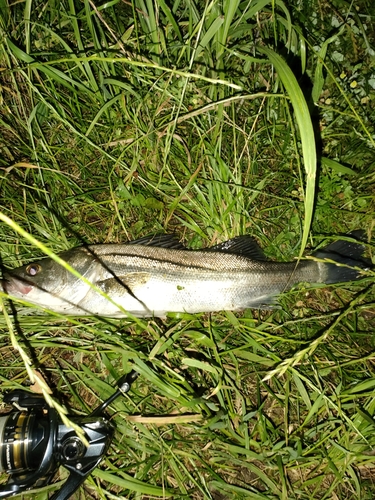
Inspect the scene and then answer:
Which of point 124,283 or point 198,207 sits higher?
point 198,207

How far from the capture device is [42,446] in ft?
7.74

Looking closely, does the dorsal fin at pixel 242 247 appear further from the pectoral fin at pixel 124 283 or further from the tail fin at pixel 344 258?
the pectoral fin at pixel 124 283

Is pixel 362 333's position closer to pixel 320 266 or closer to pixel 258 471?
pixel 320 266

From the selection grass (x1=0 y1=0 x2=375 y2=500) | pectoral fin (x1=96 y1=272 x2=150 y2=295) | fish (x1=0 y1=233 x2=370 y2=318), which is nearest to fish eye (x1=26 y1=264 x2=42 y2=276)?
fish (x1=0 y1=233 x2=370 y2=318)

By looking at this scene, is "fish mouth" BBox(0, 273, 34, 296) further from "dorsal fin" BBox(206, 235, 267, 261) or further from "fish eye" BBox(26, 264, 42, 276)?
"dorsal fin" BBox(206, 235, 267, 261)

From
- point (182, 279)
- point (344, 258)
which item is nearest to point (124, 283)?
point (182, 279)

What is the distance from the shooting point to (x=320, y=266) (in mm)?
3021

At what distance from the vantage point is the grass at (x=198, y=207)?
284 cm

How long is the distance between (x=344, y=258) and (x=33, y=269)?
8.06ft

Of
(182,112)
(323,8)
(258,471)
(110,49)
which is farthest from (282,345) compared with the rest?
(323,8)

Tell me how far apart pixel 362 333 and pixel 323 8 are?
2.98m

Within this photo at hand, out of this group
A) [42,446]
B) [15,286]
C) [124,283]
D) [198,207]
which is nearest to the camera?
[42,446]

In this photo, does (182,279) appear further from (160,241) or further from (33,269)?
(33,269)

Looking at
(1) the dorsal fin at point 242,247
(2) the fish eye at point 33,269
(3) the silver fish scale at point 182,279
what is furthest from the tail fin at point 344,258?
(2) the fish eye at point 33,269
